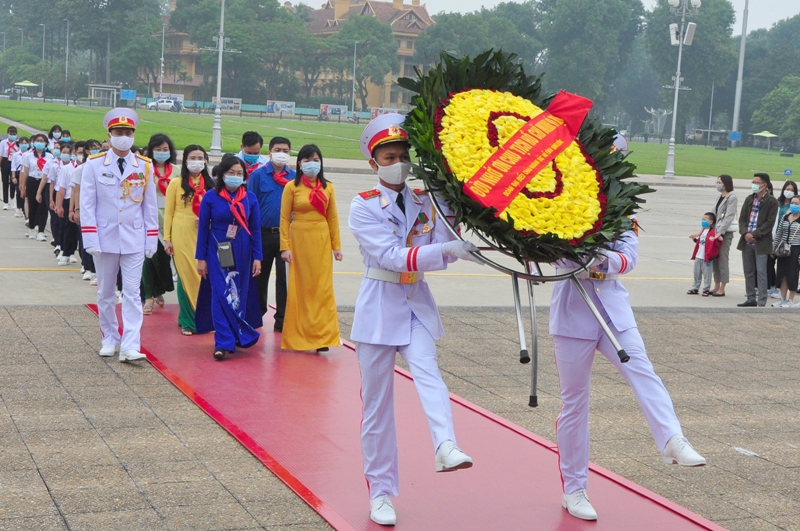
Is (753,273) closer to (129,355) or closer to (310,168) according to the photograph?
(310,168)

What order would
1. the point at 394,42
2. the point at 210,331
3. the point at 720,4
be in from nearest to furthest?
Result: the point at 210,331 < the point at 394,42 < the point at 720,4

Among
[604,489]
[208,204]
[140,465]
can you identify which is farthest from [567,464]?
[208,204]

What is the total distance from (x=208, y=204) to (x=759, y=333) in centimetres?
622

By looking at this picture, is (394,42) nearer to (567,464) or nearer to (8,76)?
(8,76)

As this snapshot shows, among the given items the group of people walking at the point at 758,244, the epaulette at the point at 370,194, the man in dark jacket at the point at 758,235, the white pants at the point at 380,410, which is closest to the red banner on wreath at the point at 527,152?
the epaulette at the point at 370,194

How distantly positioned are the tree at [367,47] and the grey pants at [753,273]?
93.2 meters

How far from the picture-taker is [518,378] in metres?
8.40

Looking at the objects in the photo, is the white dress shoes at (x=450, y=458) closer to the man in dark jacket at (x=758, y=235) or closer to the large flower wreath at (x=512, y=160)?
the large flower wreath at (x=512, y=160)

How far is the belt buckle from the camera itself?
488cm

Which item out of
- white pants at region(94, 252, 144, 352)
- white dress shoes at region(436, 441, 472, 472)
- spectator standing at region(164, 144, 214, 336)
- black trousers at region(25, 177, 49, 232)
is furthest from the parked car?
white dress shoes at region(436, 441, 472, 472)

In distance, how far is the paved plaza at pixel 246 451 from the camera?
509 centimetres

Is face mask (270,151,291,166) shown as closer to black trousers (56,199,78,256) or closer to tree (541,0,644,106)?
black trousers (56,199,78,256)

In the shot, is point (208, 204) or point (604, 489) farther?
point (208, 204)

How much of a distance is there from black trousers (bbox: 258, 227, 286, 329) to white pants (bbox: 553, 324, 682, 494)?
476 centimetres
